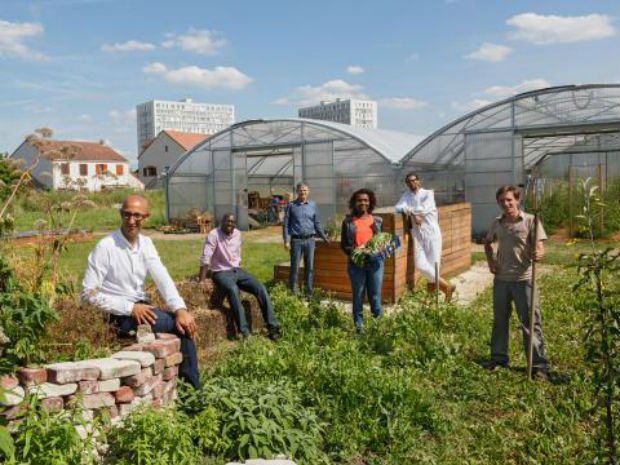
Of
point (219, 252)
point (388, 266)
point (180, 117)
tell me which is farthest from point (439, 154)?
point (180, 117)

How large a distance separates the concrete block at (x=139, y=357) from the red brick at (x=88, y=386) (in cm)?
26

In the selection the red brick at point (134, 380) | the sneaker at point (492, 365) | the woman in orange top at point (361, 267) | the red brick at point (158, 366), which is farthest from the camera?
the woman in orange top at point (361, 267)

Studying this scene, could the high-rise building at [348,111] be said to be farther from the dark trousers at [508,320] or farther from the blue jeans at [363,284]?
the dark trousers at [508,320]

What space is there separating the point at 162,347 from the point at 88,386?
0.55 m

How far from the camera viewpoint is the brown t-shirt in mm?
4871

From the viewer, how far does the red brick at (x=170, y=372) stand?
12.2ft

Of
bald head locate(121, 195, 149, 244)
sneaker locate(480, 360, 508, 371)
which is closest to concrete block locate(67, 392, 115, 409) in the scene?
bald head locate(121, 195, 149, 244)

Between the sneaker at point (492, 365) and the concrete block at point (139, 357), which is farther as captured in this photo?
the sneaker at point (492, 365)

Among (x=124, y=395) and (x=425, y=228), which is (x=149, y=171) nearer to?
(x=425, y=228)

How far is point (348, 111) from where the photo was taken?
65.8 metres

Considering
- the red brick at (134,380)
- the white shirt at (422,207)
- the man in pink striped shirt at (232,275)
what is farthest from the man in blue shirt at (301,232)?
the red brick at (134,380)

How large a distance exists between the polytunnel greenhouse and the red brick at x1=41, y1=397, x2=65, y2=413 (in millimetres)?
13802

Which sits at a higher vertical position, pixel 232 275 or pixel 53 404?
pixel 232 275

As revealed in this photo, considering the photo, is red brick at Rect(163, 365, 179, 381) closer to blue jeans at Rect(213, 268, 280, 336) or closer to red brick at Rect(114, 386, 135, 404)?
red brick at Rect(114, 386, 135, 404)
